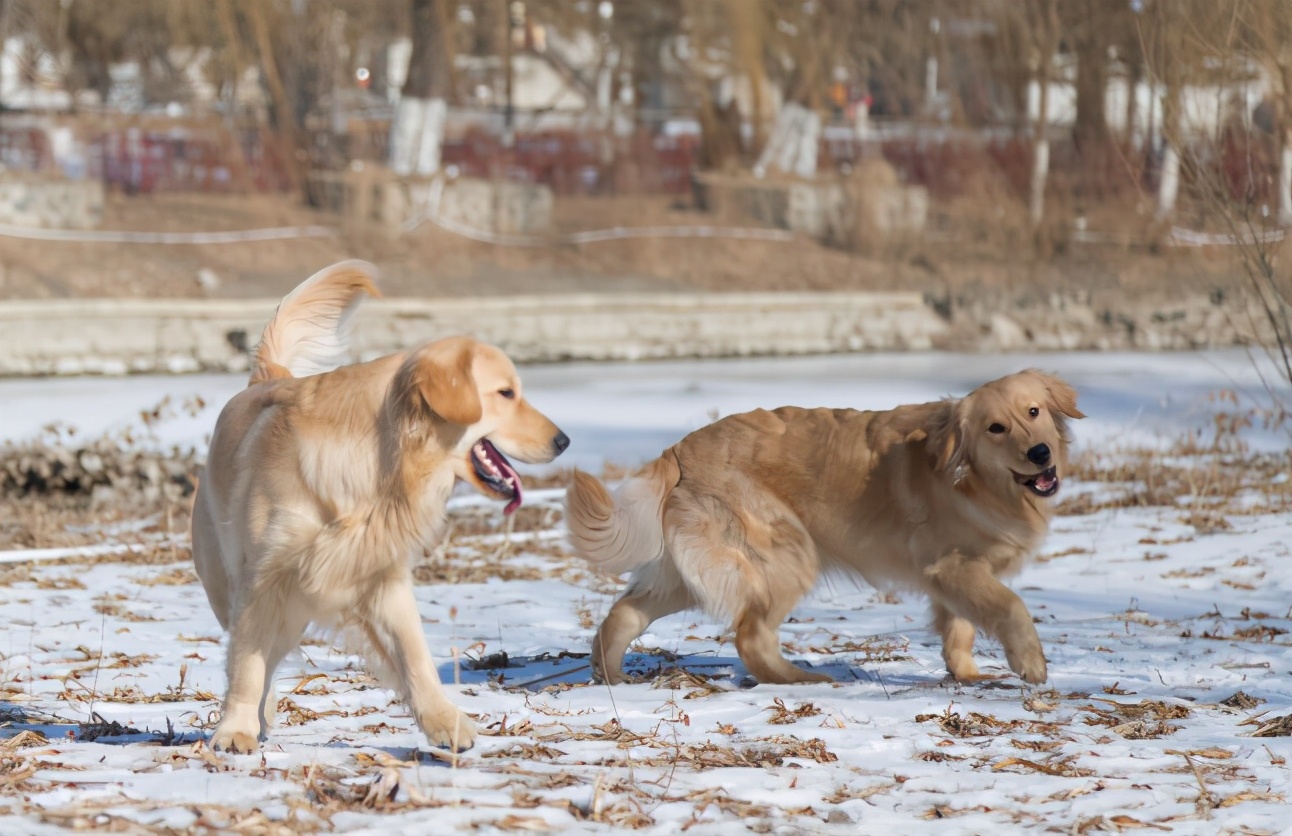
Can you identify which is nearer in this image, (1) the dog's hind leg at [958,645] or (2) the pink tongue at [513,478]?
(2) the pink tongue at [513,478]

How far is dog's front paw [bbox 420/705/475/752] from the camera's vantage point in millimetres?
3820

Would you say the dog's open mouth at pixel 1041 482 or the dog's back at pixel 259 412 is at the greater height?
the dog's back at pixel 259 412

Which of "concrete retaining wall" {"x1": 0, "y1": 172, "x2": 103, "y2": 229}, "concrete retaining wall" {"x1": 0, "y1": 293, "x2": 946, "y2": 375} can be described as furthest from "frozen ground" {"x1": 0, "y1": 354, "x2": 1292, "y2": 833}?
"concrete retaining wall" {"x1": 0, "y1": 172, "x2": 103, "y2": 229}

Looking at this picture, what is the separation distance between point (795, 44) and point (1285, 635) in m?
20.6

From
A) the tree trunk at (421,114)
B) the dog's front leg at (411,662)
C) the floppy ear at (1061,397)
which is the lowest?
the dog's front leg at (411,662)

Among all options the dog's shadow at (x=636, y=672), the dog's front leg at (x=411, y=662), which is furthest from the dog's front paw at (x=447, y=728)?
the dog's shadow at (x=636, y=672)

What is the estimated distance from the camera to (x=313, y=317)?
502 centimetres

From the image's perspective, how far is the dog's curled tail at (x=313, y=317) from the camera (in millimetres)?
4949

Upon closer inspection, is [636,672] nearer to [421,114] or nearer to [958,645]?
[958,645]

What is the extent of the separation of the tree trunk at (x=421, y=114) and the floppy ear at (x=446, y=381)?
19.1 metres

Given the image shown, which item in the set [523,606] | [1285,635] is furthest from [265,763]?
[1285,635]

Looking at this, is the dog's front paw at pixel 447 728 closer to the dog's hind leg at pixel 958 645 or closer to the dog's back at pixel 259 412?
the dog's back at pixel 259 412

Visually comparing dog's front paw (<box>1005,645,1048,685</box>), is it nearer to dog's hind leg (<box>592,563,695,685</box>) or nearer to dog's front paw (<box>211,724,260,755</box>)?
dog's hind leg (<box>592,563,695,685</box>)

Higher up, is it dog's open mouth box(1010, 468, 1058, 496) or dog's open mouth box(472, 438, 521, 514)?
dog's open mouth box(472, 438, 521, 514)
